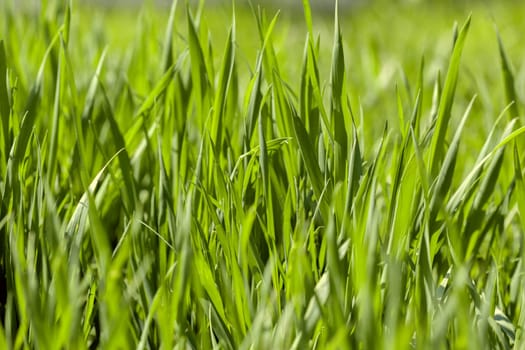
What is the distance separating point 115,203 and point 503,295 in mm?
511

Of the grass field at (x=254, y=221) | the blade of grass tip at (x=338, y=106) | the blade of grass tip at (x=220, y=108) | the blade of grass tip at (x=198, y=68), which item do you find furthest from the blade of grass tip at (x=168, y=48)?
the blade of grass tip at (x=338, y=106)

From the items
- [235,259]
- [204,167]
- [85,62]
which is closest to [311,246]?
[235,259]

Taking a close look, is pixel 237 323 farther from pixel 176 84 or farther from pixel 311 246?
pixel 176 84

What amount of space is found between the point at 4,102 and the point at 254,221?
0.33 m

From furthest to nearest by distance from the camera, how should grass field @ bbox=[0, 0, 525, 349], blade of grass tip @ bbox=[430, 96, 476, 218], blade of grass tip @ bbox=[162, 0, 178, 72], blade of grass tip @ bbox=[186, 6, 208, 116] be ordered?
blade of grass tip @ bbox=[162, 0, 178, 72] → blade of grass tip @ bbox=[186, 6, 208, 116] → blade of grass tip @ bbox=[430, 96, 476, 218] → grass field @ bbox=[0, 0, 525, 349]

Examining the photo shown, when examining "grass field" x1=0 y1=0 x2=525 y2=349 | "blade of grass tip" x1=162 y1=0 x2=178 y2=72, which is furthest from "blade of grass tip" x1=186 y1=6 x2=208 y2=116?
"blade of grass tip" x1=162 y1=0 x2=178 y2=72

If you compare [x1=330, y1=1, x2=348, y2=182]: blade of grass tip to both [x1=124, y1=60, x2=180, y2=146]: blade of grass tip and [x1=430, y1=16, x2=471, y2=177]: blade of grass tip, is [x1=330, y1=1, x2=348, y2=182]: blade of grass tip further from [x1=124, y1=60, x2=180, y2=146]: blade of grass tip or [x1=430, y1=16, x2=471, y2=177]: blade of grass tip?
[x1=124, y1=60, x2=180, y2=146]: blade of grass tip

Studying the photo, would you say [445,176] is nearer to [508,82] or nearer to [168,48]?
[508,82]

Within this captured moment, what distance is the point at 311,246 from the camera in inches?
29.5

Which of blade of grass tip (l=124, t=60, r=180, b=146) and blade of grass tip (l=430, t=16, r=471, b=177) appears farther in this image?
blade of grass tip (l=124, t=60, r=180, b=146)

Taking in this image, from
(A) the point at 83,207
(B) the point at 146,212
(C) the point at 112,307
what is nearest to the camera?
(C) the point at 112,307

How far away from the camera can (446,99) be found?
0.82 metres

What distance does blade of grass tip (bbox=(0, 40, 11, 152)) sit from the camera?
0.88 m

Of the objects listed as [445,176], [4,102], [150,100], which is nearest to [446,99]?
[445,176]
